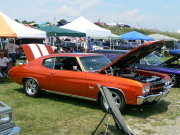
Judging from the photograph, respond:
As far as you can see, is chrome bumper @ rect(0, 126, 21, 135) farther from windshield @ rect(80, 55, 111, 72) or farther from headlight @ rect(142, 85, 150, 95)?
windshield @ rect(80, 55, 111, 72)

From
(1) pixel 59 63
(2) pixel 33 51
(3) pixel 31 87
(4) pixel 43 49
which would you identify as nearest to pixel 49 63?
(1) pixel 59 63

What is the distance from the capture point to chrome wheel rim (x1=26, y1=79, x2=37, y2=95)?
7.53m

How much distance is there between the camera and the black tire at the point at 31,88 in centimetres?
745

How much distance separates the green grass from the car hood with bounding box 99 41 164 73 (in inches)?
45.6

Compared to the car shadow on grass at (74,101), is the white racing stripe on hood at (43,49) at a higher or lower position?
higher

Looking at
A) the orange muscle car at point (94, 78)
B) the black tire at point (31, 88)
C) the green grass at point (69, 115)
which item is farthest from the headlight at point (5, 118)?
the black tire at point (31, 88)

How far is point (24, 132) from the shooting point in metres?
4.82

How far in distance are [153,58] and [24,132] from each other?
7266 millimetres

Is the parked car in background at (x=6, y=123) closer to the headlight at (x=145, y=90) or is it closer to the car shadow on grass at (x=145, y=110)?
the headlight at (x=145, y=90)

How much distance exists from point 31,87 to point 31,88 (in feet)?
0.10

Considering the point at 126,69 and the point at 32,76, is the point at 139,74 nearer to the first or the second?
the point at 126,69

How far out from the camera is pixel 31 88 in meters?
7.67

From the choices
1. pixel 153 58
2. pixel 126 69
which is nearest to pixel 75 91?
pixel 126 69

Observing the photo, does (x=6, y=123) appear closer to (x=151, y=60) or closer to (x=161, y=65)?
(x=161, y=65)
